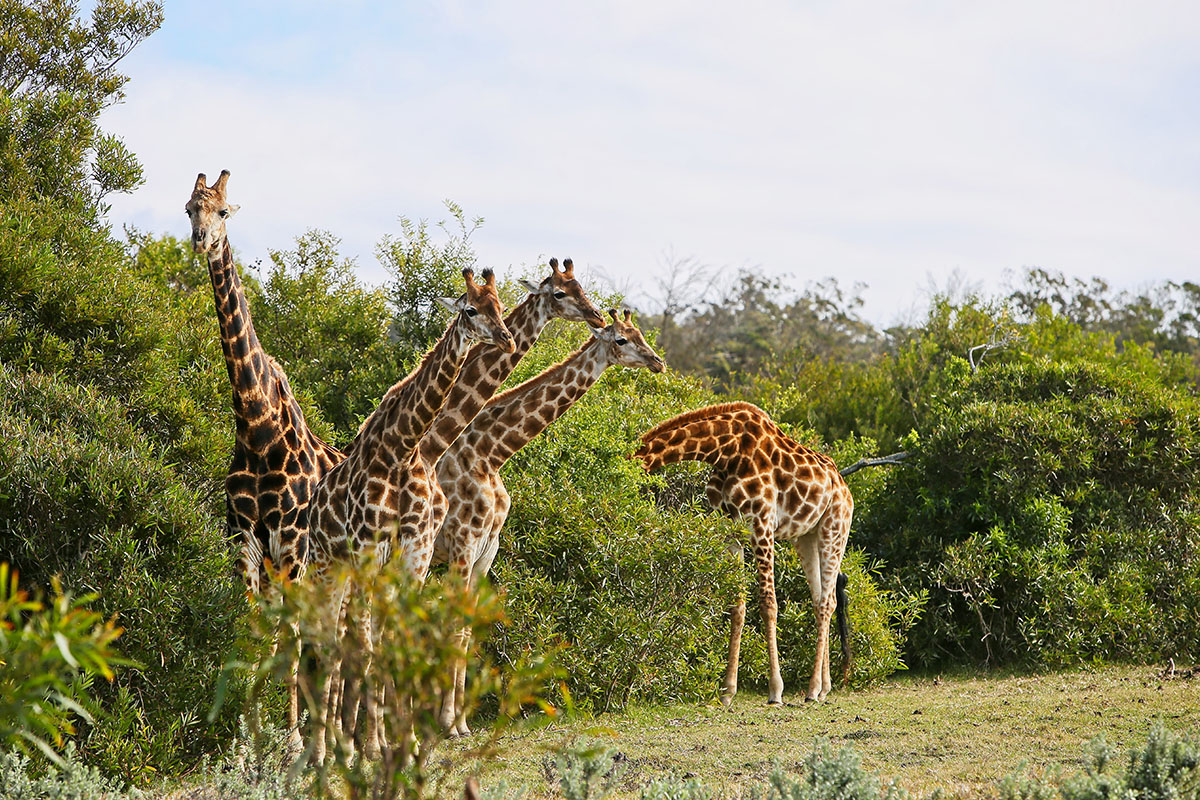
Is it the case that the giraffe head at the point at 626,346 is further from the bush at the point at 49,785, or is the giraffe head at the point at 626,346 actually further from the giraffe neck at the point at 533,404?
the bush at the point at 49,785

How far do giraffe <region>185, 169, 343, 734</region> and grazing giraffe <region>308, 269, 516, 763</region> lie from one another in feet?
0.53

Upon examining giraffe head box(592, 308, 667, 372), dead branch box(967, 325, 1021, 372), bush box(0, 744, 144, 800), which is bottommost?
bush box(0, 744, 144, 800)

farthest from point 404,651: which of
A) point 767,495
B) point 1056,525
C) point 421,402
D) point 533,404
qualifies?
point 1056,525

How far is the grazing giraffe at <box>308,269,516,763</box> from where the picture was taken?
6.44 meters

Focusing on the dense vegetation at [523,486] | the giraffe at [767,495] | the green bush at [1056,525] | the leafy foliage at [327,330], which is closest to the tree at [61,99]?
the dense vegetation at [523,486]

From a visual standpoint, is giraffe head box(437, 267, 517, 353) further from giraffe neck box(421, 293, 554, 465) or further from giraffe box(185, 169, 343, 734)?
giraffe box(185, 169, 343, 734)

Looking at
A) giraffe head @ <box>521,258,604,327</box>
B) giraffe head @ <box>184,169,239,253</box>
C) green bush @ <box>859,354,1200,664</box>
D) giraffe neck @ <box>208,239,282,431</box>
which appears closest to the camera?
giraffe head @ <box>184,169,239,253</box>

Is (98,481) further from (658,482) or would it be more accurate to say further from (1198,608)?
(1198,608)

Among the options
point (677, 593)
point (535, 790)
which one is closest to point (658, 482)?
point (677, 593)

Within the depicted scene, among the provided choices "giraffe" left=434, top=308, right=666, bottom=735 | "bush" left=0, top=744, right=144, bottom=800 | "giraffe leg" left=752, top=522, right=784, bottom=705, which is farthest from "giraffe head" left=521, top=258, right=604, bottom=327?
"bush" left=0, top=744, right=144, bottom=800

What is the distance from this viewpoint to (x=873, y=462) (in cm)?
1186

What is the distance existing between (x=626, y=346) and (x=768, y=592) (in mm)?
2968

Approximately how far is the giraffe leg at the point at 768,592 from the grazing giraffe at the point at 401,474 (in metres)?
3.35

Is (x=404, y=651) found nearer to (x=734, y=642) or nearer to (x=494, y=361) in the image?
(x=494, y=361)
